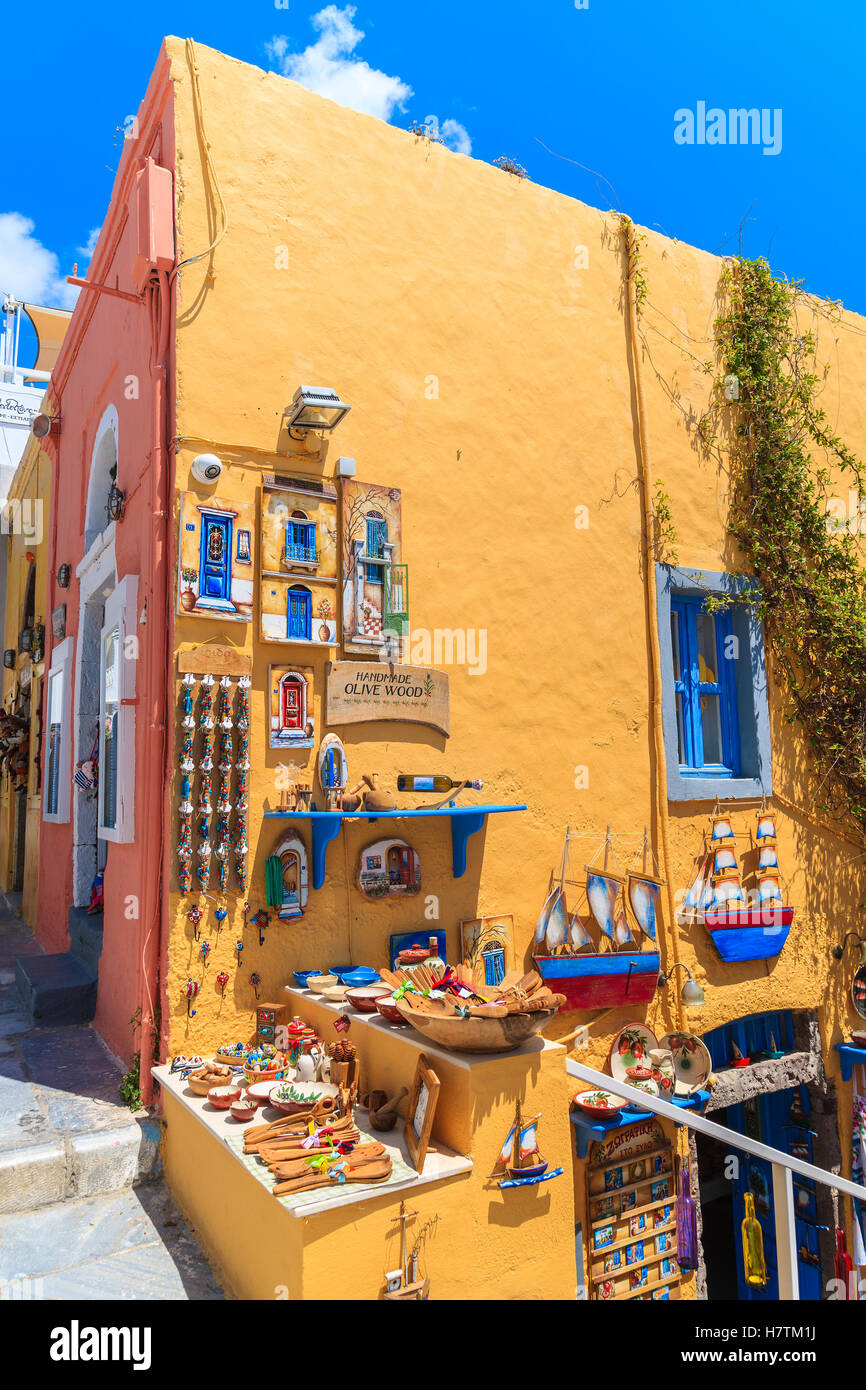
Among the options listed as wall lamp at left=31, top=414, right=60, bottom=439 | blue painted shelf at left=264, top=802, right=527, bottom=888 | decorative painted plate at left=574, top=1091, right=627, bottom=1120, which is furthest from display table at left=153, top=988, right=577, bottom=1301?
wall lamp at left=31, top=414, right=60, bottom=439

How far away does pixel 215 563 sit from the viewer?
4.59 metres

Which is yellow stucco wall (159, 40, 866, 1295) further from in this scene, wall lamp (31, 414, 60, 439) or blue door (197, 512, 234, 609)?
wall lamp (31, 414, 60, 439)

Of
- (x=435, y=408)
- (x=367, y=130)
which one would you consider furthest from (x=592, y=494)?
(x=367, y=130)

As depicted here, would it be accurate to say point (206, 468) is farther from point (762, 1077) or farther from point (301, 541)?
point (762, 1077)

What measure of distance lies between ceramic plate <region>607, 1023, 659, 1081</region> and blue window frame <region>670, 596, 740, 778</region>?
194 centimetres

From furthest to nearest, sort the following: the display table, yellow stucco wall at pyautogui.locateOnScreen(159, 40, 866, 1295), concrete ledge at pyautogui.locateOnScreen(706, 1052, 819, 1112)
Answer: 1. concrete ledge at pyautogui.locateOnScreen(706, 1052, 819, 1112)
2. yellow stucco wall at pyautogui.locateOnScreen(159, 40, 866, 1295)
3. the display table

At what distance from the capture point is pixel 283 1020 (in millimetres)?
4492

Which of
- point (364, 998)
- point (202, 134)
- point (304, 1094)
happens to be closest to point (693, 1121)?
point (364, 998)

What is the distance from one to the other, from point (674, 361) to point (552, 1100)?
5699 millimetres

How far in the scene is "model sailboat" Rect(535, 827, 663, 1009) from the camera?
5.65 meters

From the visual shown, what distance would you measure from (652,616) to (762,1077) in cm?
358

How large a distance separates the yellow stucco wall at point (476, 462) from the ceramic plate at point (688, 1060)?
0.71 ft

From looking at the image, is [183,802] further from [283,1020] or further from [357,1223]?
[357,1223]

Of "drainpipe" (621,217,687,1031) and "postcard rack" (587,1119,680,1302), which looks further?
"drainpipe" (621,217,687,1031)
